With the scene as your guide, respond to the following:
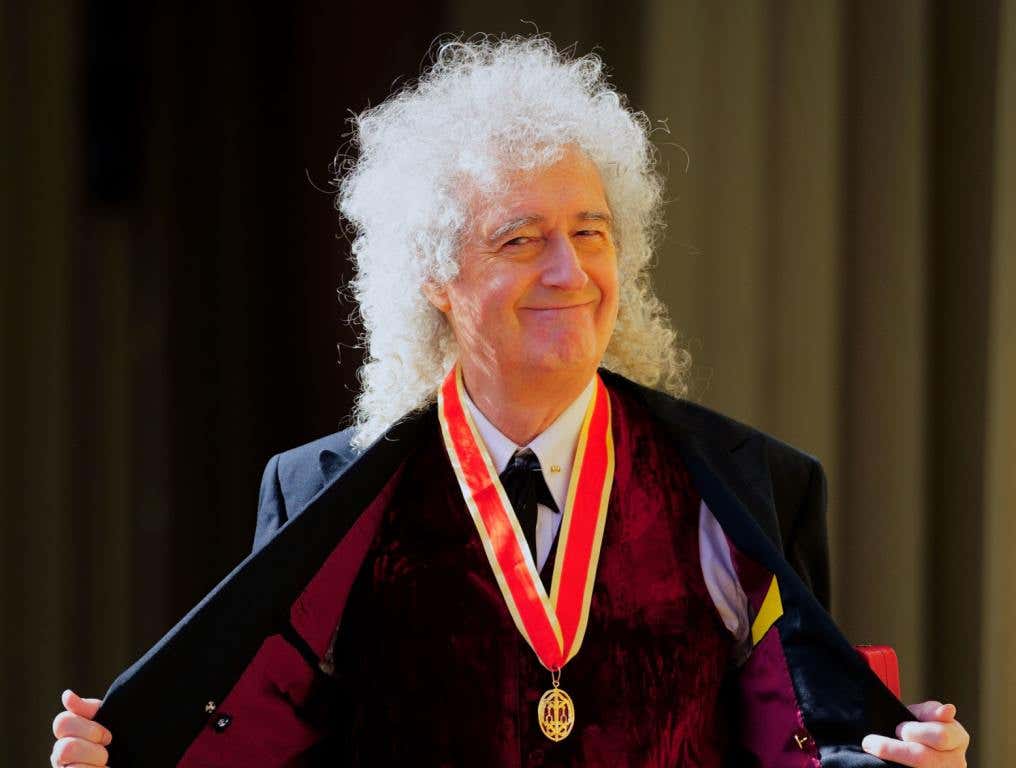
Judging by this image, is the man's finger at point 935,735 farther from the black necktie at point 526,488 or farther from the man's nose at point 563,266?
the man's nose at point 563,266

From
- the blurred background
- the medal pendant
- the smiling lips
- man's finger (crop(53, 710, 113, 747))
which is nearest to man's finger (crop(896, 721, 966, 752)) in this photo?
the medal pendant

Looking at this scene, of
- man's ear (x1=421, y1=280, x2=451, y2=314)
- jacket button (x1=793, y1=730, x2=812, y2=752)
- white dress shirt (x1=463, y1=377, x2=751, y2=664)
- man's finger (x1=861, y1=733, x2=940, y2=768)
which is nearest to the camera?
man's finger (x1=861, y1=733, x2=940, y2=768)

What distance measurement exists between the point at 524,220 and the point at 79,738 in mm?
875

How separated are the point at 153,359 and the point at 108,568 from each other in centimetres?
52

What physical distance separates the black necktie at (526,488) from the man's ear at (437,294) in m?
0.26

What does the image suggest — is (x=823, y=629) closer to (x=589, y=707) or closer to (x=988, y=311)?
(x=589, y=707)

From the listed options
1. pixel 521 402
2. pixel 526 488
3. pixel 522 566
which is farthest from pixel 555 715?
pixel 521 402

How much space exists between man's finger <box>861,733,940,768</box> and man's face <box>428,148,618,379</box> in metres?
0.61

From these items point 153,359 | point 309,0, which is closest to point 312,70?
point 309,0

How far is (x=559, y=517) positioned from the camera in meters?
1.81

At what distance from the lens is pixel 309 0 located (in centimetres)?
317

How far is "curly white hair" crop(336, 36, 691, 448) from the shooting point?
1.81 metres

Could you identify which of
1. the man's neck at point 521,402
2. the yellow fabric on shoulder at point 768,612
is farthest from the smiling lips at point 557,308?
the yellow fabric on shoulder at point 768,612

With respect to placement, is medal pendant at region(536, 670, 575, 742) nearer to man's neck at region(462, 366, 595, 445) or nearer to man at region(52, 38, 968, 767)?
man at region(52, 38, 968, 767)
